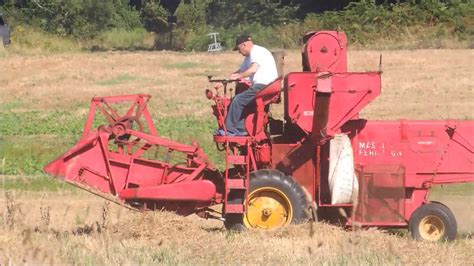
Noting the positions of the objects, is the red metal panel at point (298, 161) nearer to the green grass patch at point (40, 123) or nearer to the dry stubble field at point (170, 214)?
the dry stubble field at point (170, 214)

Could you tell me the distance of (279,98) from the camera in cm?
1127

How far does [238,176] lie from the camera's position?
11094mm

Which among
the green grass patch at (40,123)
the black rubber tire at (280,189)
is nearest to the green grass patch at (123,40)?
the green grass patch at (40,123)

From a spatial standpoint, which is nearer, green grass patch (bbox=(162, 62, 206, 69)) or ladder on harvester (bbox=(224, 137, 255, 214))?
ladder on harvester (bbox=(224, 137, 255, 214))

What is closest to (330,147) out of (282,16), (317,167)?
(317,167)

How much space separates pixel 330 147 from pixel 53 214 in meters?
4.24

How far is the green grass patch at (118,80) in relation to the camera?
30964 millimetres

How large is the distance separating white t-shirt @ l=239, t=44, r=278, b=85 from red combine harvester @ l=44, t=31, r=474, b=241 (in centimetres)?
26

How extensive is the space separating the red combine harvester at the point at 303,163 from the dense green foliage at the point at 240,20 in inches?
1089

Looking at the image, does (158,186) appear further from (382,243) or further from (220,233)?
(382,243)

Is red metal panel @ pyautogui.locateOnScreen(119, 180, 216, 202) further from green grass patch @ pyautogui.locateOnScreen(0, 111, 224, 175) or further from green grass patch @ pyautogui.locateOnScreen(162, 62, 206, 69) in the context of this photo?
green grass patch @ pyautogui.locateOnScreen(162, 62, 206, 69)

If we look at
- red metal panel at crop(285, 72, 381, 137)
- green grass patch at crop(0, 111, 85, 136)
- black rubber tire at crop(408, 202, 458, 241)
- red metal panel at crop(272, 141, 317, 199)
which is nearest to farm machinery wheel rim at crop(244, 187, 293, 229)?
red metal panel at crop(272, 141, 317, 199)

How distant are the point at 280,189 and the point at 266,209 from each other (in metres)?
0.31

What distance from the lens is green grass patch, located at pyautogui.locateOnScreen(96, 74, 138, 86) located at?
102ft
